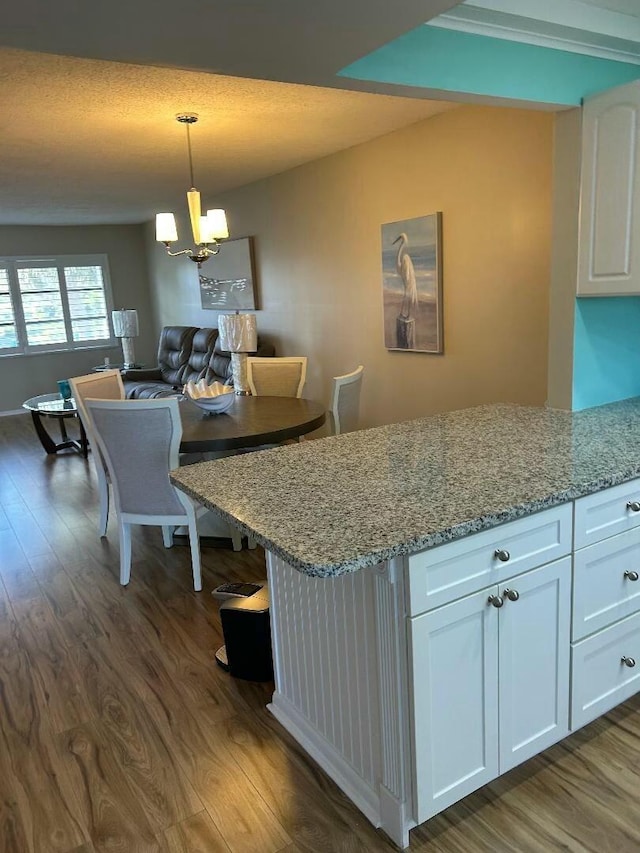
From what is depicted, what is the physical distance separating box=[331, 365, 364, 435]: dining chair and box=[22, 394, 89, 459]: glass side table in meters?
2.92

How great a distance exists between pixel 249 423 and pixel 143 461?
2.06 feet

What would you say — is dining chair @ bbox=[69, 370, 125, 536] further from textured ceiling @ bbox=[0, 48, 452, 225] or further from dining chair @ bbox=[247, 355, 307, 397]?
textured ceiling @ bbox=[0, 48, 452, 225]

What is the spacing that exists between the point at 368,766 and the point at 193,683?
3.03 feet

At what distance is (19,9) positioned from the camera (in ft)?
4.35

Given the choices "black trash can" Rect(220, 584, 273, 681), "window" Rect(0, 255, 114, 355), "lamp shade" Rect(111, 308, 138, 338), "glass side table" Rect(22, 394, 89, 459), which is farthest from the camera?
"window" Rect(0, 255, 114, 355)

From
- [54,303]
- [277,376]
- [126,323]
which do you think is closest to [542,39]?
[277,376]

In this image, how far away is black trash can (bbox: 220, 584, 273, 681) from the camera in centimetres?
233

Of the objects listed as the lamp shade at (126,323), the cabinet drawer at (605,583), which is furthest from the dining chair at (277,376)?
the lamp shade at (126,323)

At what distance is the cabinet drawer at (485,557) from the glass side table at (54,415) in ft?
15.7

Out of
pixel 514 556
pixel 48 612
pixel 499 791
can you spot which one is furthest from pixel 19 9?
pixel 48 612

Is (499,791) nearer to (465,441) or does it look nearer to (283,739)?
(283,739)

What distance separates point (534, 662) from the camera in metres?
1.72

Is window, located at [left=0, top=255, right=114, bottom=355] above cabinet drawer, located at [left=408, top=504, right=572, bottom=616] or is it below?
above

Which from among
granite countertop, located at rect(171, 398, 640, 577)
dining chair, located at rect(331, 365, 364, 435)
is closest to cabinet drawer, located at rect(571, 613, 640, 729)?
granite countertop, located at rect(171, 398, 640, 577)
